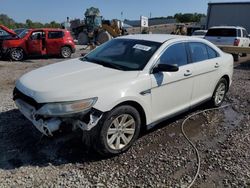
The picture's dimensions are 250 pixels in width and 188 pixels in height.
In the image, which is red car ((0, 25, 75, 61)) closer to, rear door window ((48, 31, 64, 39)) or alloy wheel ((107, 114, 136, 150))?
rear door window ((48, 31, 64, 39))

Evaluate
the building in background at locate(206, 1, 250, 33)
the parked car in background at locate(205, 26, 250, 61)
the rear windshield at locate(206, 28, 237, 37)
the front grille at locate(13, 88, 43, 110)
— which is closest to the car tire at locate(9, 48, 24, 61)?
the parked car in background at locate(205, 26, 250, 61)

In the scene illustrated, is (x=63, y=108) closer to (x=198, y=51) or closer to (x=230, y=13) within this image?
(x=198, y=51)

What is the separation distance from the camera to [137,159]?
388 cm

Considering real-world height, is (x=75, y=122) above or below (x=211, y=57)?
below

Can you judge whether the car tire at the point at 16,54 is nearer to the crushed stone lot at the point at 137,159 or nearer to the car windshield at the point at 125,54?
the crushed stone lot at the point at 137,159

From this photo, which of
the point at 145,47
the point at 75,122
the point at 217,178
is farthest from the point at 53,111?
the point at 217,178

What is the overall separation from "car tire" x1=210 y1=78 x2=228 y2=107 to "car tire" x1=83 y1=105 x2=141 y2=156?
248 cm

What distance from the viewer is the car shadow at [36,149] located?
376 cm

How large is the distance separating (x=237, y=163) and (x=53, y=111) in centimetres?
260

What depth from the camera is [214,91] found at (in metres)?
5.79

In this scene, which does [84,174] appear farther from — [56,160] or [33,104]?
[33,104]

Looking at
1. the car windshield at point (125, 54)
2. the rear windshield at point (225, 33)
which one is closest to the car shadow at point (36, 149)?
the car windshield at point (125, 54)

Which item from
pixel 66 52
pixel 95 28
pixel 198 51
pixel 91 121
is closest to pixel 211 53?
pixel 198 51

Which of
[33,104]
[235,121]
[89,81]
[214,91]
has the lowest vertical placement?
[235,121]
